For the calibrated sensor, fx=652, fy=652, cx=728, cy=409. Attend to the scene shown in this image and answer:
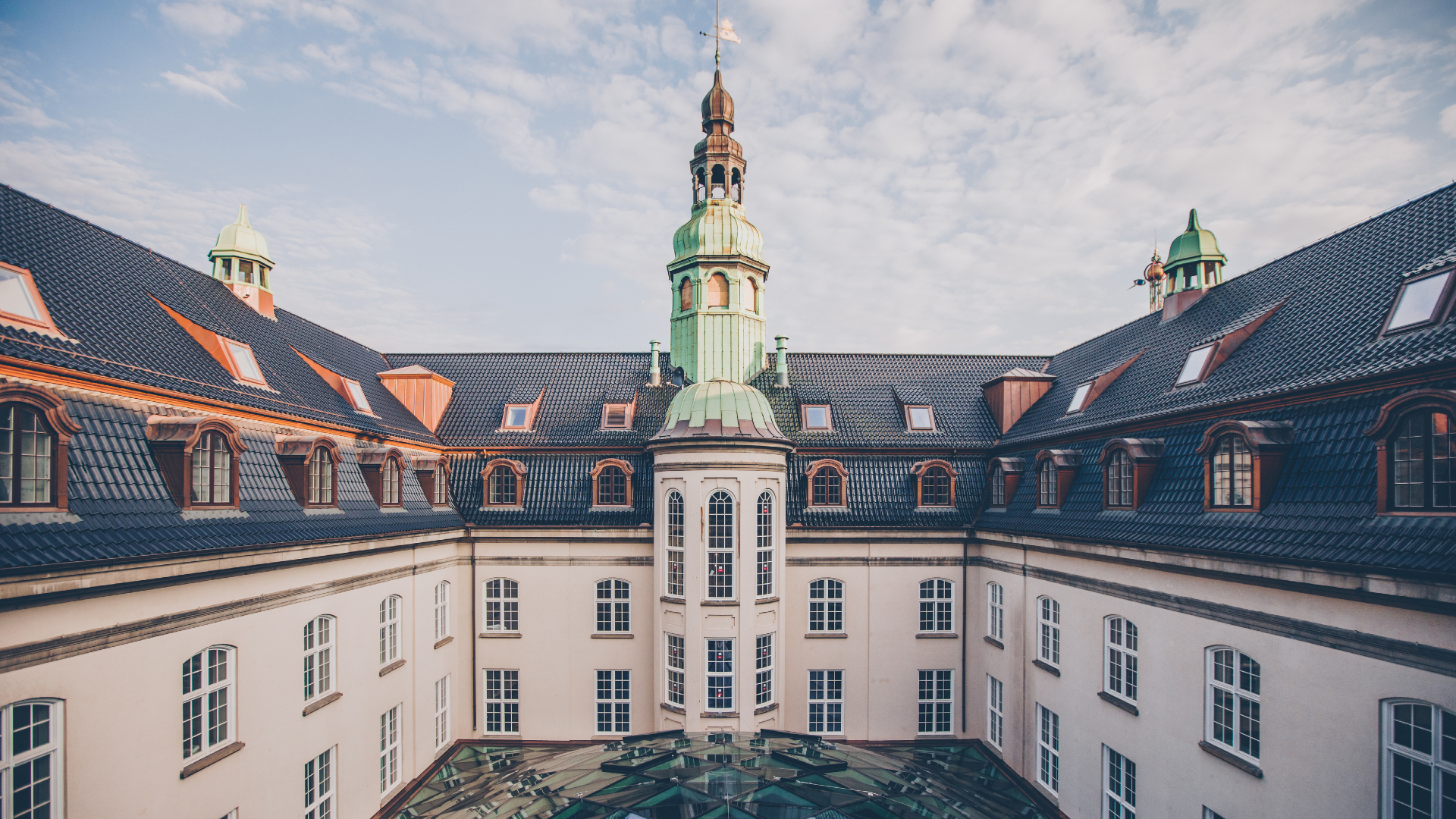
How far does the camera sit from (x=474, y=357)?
27.3 meters

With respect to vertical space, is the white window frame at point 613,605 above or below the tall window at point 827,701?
above

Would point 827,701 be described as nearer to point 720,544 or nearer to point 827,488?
point 720,544

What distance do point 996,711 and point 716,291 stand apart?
17670mm

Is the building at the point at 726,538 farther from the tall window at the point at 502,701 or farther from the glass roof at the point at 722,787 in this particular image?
the glass roof at the point at 722,787

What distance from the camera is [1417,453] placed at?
919cm

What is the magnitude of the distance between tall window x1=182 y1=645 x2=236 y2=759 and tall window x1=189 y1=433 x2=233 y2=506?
9.03ft

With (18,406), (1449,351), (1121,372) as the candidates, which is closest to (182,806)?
(18,406)

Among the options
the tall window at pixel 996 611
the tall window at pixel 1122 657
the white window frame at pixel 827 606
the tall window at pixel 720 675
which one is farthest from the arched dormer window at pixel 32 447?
the tall window at pixel 996 611

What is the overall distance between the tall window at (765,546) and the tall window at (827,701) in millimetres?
3956

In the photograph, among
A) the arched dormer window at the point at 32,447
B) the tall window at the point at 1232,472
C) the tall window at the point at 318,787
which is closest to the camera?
the arched dormer window at the point at 32,447

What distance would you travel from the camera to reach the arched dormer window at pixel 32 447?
9195 mm

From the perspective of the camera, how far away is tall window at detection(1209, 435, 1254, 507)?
467 inches

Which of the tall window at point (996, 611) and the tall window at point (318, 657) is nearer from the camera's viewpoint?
the tall window at point (318, 657)

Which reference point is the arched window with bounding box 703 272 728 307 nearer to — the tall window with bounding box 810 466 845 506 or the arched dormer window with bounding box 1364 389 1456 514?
the tall window with bounding box 810 466 845 506
